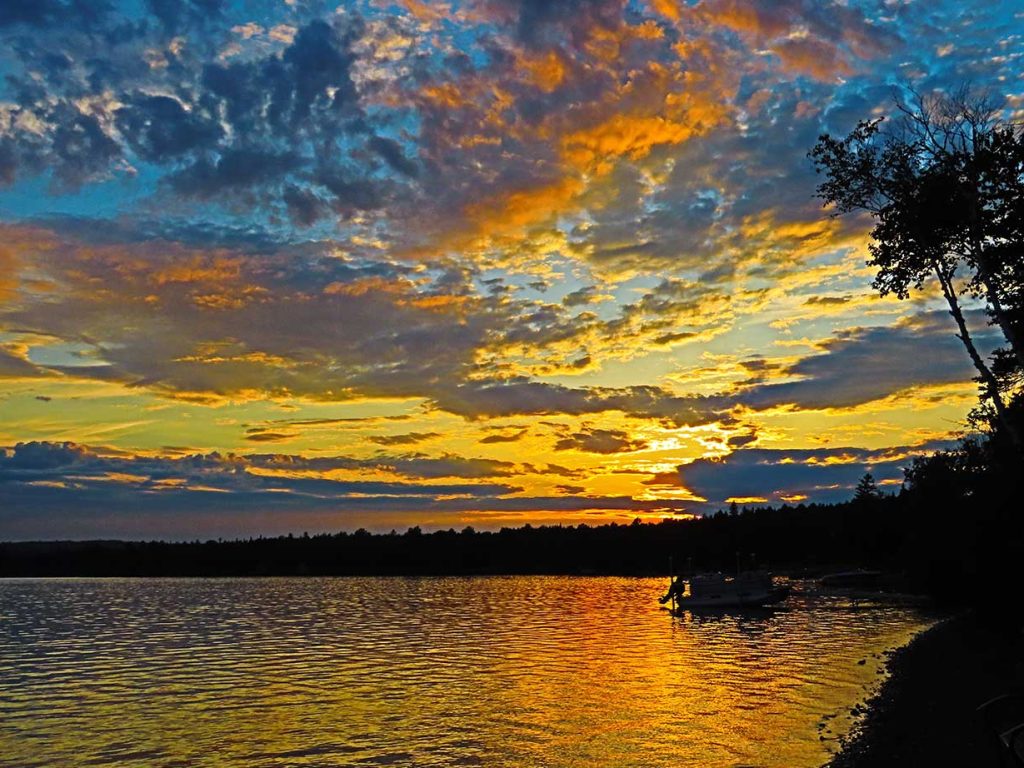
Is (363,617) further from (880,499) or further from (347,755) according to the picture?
(880,499)

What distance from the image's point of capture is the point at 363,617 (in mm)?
84188

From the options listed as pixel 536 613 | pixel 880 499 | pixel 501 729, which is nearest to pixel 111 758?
pixel 501 729

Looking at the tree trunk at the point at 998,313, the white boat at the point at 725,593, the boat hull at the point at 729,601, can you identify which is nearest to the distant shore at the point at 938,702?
the tree trunk at the point at 998,313

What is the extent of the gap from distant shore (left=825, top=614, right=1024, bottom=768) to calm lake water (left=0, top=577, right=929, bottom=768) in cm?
146

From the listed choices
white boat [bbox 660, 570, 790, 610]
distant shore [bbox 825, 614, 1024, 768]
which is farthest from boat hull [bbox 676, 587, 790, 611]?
distant shore [bbox 825, 614, 1024, 768]

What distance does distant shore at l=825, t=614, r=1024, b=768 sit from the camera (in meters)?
19.3

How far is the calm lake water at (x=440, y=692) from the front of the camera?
984 inches

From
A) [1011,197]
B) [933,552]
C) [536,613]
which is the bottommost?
[536,613]

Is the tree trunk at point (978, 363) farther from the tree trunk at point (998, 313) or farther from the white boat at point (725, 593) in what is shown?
the white boat at point (725, 593)

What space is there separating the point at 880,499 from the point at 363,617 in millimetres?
124417

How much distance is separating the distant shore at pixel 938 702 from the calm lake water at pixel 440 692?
1464mm

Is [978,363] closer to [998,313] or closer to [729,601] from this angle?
[998,313]

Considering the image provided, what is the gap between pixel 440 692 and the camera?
36094 millimetres

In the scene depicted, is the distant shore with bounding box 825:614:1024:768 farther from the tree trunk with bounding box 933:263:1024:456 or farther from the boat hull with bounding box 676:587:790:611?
the boat hull with bounding box 676:587:790:611
